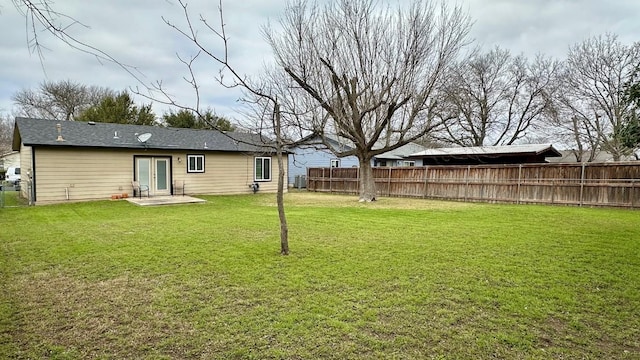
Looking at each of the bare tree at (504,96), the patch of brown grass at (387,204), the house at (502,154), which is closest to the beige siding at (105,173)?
the patch of brown grass at (387,204)

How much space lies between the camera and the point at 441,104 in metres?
12.9

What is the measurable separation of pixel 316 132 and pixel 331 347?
10.6m

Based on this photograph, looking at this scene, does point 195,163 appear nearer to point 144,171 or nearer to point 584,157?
point 144,171

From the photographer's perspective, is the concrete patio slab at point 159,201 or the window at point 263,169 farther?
the window at point 263,169

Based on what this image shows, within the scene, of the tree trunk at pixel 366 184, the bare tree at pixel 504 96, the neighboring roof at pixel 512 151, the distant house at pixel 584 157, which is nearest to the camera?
the tree trunk at pixel 366 184

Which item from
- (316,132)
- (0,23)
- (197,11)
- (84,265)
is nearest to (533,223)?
(316,132)

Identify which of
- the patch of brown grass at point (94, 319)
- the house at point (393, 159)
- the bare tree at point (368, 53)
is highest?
the bare tree at point (368, 53)

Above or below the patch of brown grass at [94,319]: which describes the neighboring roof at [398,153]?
above

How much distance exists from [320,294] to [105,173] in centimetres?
1353

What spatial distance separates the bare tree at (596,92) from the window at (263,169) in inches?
734

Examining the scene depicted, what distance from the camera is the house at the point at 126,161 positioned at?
1305 cm

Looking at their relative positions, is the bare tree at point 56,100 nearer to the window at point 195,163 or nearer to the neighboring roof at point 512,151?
the window at point 195,163

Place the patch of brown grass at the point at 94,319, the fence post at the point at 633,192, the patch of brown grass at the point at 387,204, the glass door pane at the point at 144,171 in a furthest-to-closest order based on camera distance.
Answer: the glass door pane at the point at 144,171, the patch of brown grass at the point at 387,204, the fence post at the point at 633,192, the patch of brown grass at the point at 94,319

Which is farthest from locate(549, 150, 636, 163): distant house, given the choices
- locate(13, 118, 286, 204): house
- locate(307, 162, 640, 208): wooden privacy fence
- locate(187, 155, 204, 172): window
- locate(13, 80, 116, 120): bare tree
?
locate(13, 80, 116, 120): bare tree
